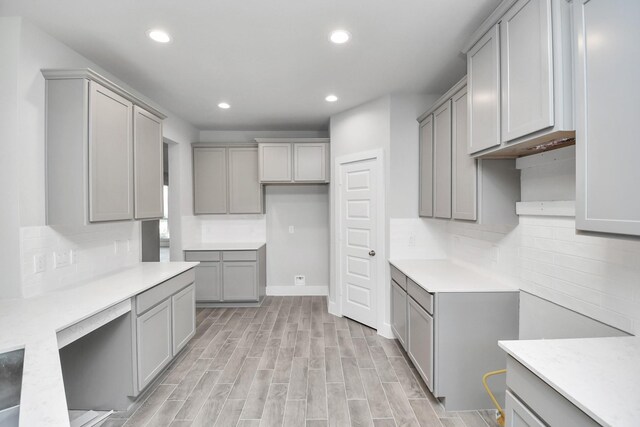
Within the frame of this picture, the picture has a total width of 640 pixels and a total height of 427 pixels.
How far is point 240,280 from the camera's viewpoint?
4297 mm

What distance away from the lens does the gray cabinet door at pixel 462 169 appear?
2225 millimetres

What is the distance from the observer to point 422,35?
2.19 meters

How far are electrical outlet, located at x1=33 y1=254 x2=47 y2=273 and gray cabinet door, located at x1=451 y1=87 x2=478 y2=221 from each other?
3048 millimetres

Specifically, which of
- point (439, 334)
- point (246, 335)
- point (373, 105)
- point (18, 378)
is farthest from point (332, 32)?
point (246, 335)

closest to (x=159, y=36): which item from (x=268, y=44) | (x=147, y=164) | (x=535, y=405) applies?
(x=268, y=44)

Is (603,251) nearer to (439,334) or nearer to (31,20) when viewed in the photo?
(439,334)

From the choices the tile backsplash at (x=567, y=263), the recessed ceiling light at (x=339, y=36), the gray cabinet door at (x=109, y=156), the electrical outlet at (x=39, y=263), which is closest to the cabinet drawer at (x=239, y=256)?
the gray cabinet door at (x=109, y=156)

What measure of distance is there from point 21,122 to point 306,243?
12.0 ft

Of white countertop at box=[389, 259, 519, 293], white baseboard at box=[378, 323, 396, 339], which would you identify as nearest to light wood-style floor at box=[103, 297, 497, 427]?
white baseboard at box=[378, 323, 396, 339]

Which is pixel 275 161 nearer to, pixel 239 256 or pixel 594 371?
pixel 239 256

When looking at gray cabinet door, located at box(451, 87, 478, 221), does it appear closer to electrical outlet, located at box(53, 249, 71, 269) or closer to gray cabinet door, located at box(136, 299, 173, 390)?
gray cabinet door, located at box(136, 299, 173, 390)

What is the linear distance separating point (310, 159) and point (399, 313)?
8.24 feet

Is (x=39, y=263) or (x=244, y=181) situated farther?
(x=244, y=181)

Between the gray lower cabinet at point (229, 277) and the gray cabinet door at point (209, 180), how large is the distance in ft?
2.49
